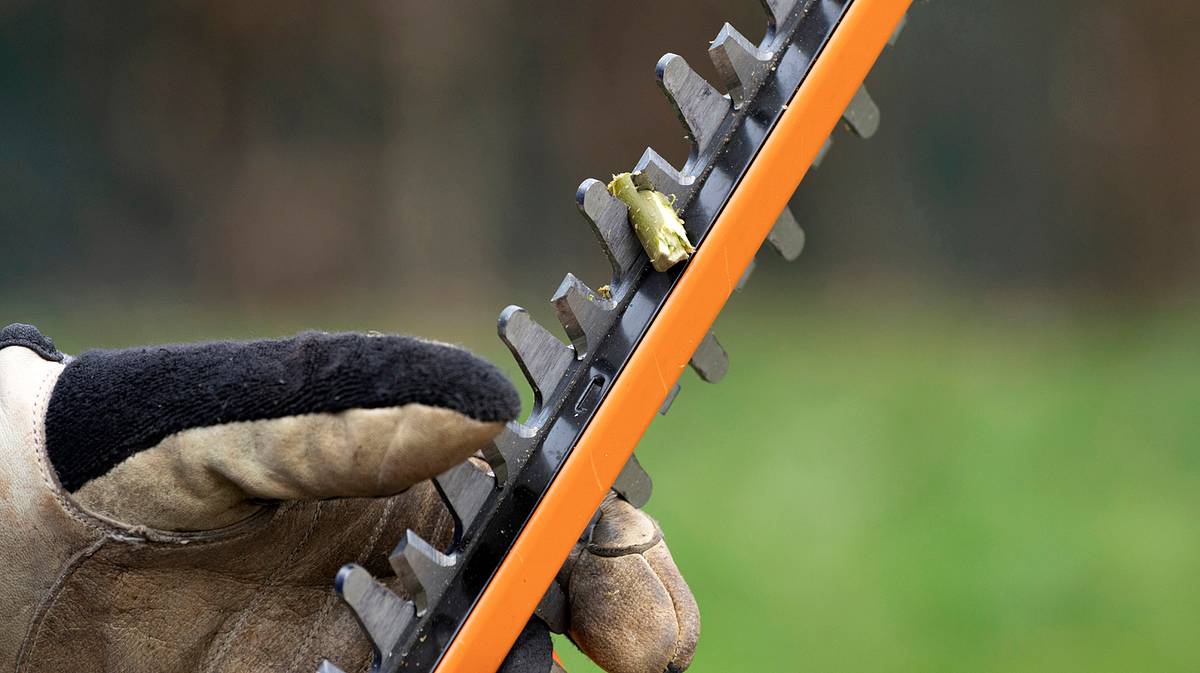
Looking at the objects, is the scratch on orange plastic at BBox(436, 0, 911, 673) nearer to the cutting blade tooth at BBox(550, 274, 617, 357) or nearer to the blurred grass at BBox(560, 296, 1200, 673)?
the cutting blade tooth at BBox(550, 274, 617, 357)

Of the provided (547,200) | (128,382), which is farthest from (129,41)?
(128,382)

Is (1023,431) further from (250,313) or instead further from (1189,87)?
(250,313)

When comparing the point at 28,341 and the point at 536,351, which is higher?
the point at 536,351

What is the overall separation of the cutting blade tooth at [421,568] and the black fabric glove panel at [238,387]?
0.07 metres

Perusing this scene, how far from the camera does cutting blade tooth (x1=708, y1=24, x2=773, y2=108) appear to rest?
533 mm

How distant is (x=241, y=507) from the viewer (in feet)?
1.59

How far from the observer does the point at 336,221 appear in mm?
2713

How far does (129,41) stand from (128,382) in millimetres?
2344

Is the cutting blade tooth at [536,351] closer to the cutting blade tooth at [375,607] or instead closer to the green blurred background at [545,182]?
the cutting blade tooth at [375,607]

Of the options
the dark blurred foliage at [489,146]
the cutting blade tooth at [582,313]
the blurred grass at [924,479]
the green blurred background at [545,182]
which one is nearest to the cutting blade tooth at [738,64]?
the cutting blade tooth at [582,313]

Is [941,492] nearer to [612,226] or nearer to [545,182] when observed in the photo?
[545,182]

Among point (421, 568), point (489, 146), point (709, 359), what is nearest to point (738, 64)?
point (709, 359)

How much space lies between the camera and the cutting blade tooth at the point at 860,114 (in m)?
0.58

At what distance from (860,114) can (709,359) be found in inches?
5.2
